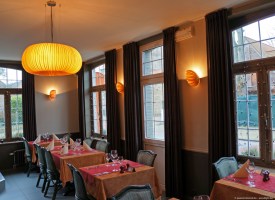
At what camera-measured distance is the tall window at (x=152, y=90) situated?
5.29 m

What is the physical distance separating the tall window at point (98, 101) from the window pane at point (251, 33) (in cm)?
436

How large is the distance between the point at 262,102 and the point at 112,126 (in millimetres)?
3709

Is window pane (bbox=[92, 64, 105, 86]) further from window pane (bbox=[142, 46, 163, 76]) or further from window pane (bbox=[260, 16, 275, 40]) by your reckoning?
window pane (bbox=[260, 16, 275, 40])

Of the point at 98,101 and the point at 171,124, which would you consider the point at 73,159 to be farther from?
the point at 98,101

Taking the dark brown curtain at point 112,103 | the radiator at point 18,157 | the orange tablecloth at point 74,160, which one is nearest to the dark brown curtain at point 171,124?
the orange tablecloth at point 74,160

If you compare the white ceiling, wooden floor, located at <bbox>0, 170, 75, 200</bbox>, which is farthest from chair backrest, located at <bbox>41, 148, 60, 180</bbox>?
the white ceiling

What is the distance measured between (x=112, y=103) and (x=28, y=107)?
2.79 metres

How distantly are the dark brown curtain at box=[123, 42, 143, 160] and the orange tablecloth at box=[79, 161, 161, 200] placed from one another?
6.20 ft

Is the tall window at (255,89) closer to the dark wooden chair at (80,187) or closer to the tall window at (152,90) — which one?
the tall window at (152,90)

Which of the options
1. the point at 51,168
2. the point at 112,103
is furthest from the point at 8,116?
the point at 51,168

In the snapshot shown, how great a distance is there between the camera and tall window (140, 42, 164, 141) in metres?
5.29

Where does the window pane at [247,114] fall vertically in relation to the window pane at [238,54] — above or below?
below

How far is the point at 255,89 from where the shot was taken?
147 inches

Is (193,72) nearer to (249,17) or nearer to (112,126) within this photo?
(249,17)
